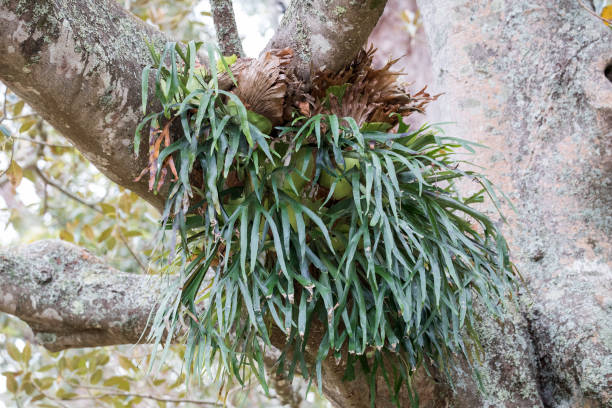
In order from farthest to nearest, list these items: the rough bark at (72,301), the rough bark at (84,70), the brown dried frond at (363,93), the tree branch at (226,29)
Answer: the rough bark at (72,301) < the tree branch at (226,29) < the brown dried frond at (363,93) < the rough bark at (84,70)

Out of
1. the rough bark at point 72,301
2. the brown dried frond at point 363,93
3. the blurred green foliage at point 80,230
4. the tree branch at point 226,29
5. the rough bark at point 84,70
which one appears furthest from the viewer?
the blurred green foliage at point 80,230

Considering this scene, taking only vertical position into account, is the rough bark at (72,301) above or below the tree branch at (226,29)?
below

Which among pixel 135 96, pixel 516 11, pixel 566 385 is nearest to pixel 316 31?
pixel 135 96

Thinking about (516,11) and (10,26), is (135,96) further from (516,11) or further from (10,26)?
(516,11)

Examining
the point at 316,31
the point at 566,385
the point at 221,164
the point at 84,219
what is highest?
the point at 84,219

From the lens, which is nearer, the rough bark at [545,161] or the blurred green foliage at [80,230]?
the rough bark at [545,161]

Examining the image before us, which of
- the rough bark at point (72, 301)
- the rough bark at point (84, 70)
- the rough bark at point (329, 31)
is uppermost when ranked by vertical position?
the rough bark at point (329, 31)

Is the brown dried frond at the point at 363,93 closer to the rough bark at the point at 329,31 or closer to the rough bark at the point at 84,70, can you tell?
the rough bark at the point at 329,31

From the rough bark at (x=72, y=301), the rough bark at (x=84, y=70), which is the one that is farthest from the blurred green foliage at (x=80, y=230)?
the rough bark at (x=84, y=70)

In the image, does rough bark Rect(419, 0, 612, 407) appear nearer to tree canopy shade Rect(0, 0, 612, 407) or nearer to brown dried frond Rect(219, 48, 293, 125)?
tree canopy shade Rect(0, 0, 612, 407)

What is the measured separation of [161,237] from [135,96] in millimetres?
254

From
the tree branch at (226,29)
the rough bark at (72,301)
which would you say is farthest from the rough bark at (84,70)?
the rough bark at (72,301)

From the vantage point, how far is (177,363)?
3.83 metres

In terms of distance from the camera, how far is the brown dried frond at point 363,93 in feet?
3.59
